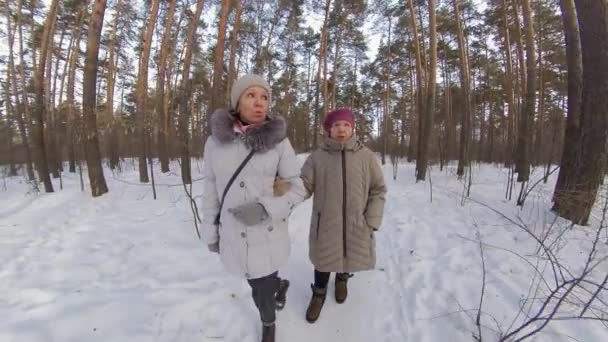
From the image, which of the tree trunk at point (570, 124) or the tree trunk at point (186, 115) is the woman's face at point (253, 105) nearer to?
the tree trunk at point (186, 115)

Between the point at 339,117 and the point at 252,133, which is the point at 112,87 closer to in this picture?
the point at 339,117

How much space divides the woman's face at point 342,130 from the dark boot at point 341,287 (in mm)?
1304

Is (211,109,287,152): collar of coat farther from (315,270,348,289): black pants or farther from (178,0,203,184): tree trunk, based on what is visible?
(178,0,203,184): tree trunk

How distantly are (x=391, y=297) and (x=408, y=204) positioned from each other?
4.16 metres

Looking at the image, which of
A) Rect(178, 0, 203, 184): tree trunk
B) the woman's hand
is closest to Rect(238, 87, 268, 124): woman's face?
the woman's hand

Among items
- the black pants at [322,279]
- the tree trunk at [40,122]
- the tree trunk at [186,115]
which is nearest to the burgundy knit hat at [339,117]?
the black pants at [322,279]

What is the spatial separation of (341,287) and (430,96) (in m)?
9.02

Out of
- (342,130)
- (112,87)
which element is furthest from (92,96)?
(112,87)

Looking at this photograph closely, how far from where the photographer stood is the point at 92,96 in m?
6.96

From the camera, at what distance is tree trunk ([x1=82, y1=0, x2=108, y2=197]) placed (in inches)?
261

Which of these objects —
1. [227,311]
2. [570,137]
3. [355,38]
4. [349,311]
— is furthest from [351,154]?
[355,38]

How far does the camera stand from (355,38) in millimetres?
16828

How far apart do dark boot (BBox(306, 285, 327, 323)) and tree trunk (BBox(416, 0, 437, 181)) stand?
8.73 meters

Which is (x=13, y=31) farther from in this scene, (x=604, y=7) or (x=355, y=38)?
(x=604, y=7)
